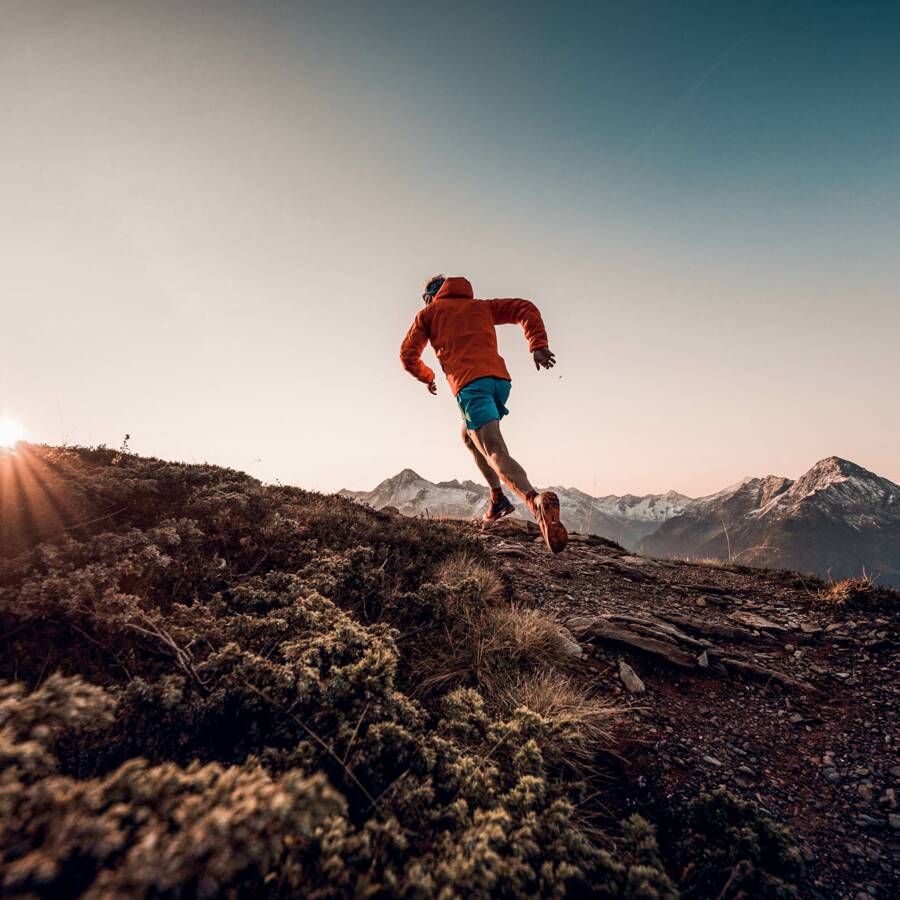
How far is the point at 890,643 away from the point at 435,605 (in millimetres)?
4723

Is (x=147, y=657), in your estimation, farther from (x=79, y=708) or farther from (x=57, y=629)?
(x=79, y=708)

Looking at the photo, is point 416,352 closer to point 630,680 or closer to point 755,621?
point 630,680

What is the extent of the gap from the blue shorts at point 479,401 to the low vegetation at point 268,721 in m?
2.19

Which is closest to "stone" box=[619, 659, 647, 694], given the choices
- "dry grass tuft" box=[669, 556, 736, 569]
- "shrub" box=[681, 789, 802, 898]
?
"shrub" box=[681, 789, 802, 898]

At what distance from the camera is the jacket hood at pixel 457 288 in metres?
6.79

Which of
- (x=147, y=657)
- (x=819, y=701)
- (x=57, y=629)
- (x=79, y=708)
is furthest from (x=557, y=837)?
(x=819, y=701)

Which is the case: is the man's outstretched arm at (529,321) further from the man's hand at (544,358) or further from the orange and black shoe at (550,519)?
the orange and black shoe at (550,519)

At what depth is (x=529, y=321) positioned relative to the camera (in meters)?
6.63

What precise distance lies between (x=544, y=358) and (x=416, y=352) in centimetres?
215

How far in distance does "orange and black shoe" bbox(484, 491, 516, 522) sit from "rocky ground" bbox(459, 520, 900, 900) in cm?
124

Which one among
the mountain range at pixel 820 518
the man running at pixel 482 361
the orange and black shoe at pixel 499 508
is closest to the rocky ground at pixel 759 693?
the man running at pixel 482 361

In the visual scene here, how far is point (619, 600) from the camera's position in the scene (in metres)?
5.09

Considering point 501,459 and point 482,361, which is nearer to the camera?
point 501,459

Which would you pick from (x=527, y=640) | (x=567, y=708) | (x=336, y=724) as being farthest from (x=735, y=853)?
(x=336, y=724)
